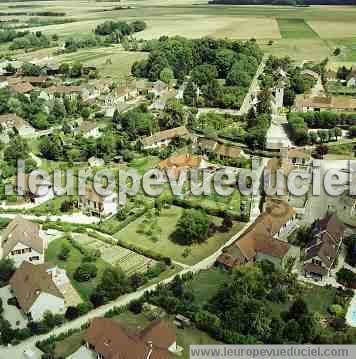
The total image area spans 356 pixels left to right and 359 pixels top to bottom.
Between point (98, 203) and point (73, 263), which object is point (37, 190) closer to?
point (98, 203)

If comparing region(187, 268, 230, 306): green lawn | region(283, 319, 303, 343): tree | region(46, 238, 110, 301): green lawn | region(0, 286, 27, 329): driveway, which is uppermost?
region(283, 319, 303, 343): tree

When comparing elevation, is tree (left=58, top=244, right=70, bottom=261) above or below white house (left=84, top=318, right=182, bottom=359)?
below

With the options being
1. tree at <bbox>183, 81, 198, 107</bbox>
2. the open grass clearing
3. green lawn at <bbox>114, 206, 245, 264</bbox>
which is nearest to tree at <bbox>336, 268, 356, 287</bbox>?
green lawn at <bbox>114, 206, 245, 264</bbox>

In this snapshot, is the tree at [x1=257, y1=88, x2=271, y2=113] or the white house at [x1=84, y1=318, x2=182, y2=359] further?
the tree at [x1=257, y1=88, x2=271, y2=113]

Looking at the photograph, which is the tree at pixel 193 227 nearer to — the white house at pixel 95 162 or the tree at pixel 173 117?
the white house at pixel 95 162

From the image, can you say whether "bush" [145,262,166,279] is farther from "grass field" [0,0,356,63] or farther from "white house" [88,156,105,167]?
"grass field" [0,0,356,63]

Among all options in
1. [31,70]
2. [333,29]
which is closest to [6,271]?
[31,70]
